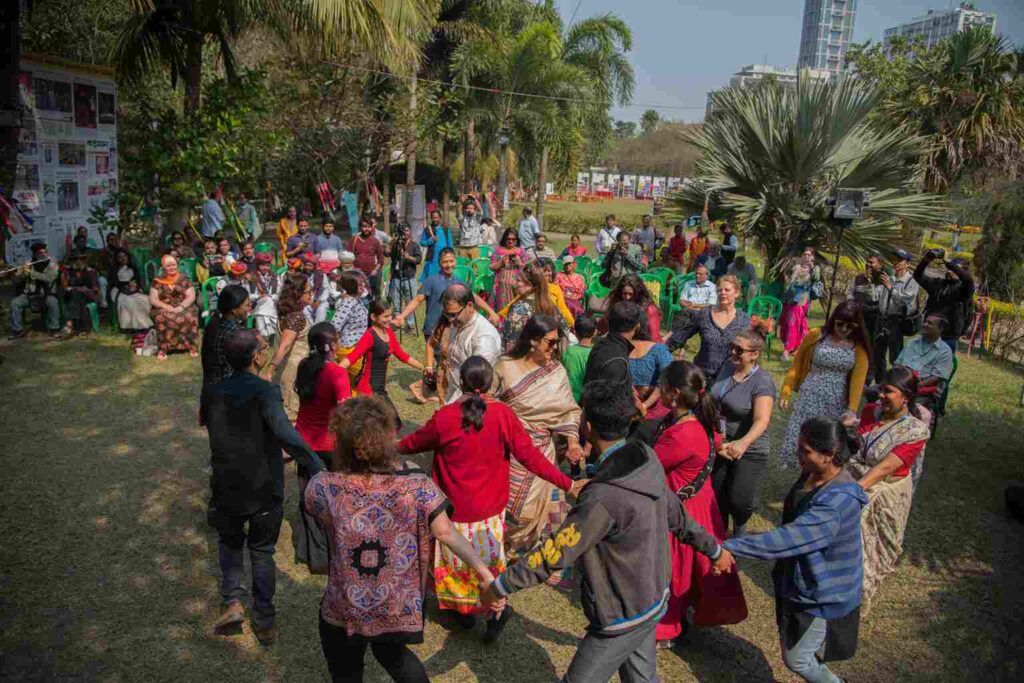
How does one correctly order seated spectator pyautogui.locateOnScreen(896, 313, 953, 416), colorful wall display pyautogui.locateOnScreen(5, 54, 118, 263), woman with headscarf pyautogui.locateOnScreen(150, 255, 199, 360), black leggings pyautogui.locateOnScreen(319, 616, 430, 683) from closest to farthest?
black leggings pyautogui.locateOnScreen(319, 616, 430, 683) → seated spectator pyautogui.locateOnScreen(896, 313, 953, 416) → woman with headscarf pyautogui.locateOnScreen(150, 255, 199, 360) → colorful wall display pyautogui.locateOnScreen(5, 54, 118, 263)

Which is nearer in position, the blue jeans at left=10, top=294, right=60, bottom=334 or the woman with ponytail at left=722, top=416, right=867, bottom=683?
the woman with ponytail at left=722, top=416, right=867, bottom=683

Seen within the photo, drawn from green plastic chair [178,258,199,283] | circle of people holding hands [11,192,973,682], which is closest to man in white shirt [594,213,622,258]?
green plastic chair [178,258,199,283]

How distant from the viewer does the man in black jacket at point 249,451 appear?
12.4ft

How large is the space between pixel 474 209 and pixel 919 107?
364 inches

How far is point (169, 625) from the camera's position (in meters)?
4.34

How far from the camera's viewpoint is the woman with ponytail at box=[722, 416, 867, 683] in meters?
3.25

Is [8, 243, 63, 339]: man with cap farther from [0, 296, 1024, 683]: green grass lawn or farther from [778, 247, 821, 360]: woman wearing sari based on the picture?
[778, 247, 821, 360]: woman wearing sari

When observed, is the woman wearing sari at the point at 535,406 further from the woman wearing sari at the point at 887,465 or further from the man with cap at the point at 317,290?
the man with cap at the point at 317,290

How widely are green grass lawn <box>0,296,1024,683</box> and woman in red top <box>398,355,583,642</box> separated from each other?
1.58 feet

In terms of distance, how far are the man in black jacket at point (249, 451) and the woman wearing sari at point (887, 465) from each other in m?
3.20

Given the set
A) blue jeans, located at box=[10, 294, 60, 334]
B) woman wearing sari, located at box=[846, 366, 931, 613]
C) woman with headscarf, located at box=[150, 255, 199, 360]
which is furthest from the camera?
blue jeans, located at box=[10, 294, 60, 334]

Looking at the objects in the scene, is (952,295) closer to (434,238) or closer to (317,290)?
(434,238)

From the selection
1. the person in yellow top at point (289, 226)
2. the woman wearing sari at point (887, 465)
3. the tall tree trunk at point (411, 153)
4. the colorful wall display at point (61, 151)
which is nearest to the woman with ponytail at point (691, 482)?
the woman wearing sari at point (887, 465)

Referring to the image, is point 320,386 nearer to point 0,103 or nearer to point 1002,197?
point 0,103
